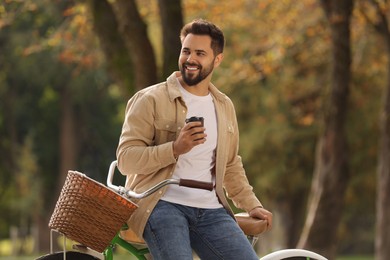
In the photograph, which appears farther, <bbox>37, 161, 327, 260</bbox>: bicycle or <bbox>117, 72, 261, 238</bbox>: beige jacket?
<bbox>117, 72, 261, 238</bbox>: beige jacket

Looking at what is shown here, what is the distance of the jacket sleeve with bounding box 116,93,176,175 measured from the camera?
4.72 m

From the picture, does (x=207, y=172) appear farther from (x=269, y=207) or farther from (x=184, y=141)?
(x=269, y=207)

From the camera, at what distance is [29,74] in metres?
34.0

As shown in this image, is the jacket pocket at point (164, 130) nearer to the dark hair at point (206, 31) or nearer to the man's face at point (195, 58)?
the man's face at point (195, 58)

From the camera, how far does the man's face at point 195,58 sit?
4.87m

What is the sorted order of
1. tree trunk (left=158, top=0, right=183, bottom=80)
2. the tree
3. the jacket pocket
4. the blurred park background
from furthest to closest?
1. the tree
2. the blurred park background
3. tree trunk (left=158, top=0, right=183, bottom=80)
4. the jacket pocket

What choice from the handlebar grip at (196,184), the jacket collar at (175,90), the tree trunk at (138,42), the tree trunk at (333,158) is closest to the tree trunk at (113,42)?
the tree trunk at (138,42)

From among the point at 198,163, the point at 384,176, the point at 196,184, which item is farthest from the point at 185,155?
the point at 384,176

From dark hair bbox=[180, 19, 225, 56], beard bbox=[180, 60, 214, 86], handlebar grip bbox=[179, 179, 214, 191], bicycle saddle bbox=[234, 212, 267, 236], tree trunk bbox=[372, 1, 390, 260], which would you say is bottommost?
tree trunk bbox=[372, 1, 390, 260]

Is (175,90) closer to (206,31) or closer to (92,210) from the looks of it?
(206,31)

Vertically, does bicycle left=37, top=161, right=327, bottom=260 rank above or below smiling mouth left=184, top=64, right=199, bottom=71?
below

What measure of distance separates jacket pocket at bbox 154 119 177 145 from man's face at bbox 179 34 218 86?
20 centimetres

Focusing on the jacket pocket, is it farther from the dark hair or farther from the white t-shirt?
Result: the dark hair

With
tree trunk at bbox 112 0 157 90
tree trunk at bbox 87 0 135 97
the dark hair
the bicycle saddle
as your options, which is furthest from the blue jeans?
tree trunk at bbox 87 0 135 97
